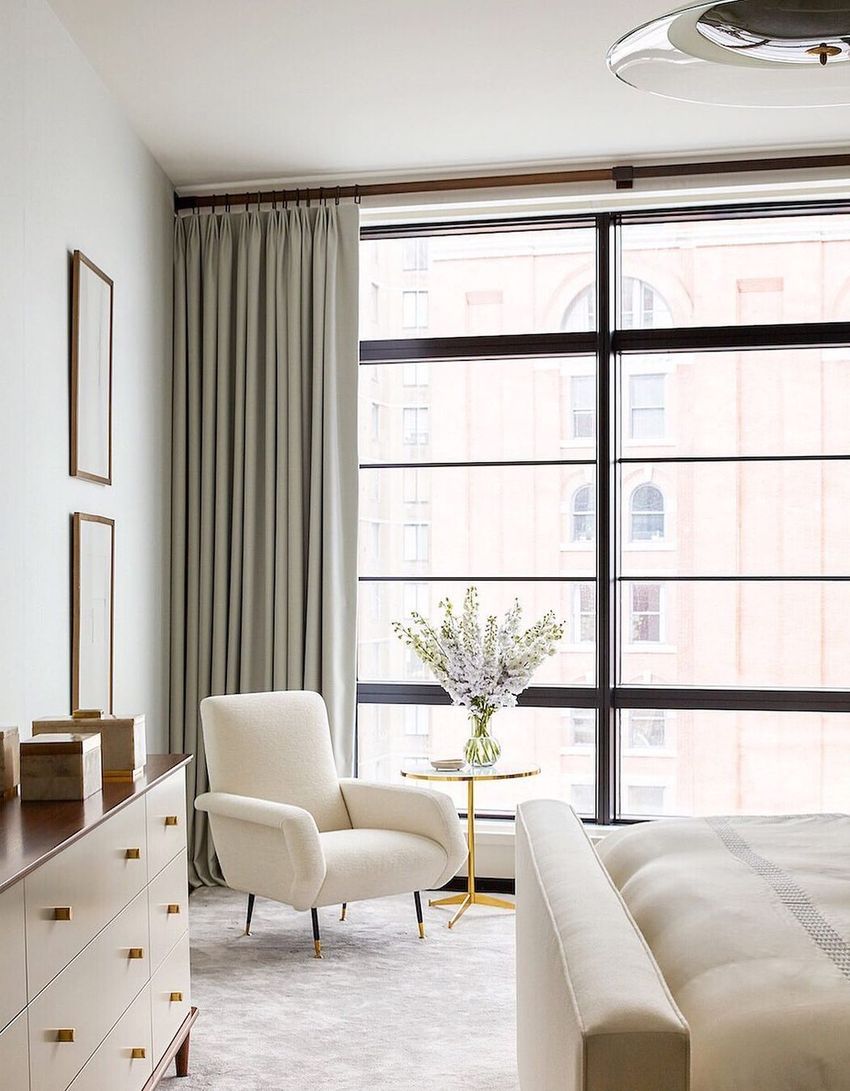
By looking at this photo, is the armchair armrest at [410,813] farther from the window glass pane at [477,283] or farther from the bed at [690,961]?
the window glass pane at [477,283]

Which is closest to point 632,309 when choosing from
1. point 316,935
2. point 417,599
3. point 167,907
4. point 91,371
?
point 417,599

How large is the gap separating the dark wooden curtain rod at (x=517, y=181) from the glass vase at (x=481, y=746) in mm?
2256

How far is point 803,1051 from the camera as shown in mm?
1490

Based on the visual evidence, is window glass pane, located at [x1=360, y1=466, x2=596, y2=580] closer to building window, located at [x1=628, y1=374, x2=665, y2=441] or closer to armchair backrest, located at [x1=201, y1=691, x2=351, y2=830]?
building window, located at [x1=628, y1=374, x2=665, y2=441]

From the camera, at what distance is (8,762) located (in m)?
2.45

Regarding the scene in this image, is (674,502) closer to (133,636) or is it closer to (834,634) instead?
(834,634)

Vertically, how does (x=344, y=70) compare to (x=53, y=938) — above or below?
above

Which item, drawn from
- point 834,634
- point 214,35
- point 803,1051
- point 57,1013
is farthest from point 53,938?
point 834,634

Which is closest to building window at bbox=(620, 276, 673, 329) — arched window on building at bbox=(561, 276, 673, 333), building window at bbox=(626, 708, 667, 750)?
arched window on building at bbox=(561, 276, 673, 333)

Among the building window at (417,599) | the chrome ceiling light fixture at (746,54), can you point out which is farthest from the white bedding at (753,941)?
→ the building window at (417,599)

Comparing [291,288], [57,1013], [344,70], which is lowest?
[57,1013]

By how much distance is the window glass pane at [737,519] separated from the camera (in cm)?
471

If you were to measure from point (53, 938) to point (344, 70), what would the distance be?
9.91 ft

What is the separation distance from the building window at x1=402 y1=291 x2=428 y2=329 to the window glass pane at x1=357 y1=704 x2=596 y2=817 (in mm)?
1748
